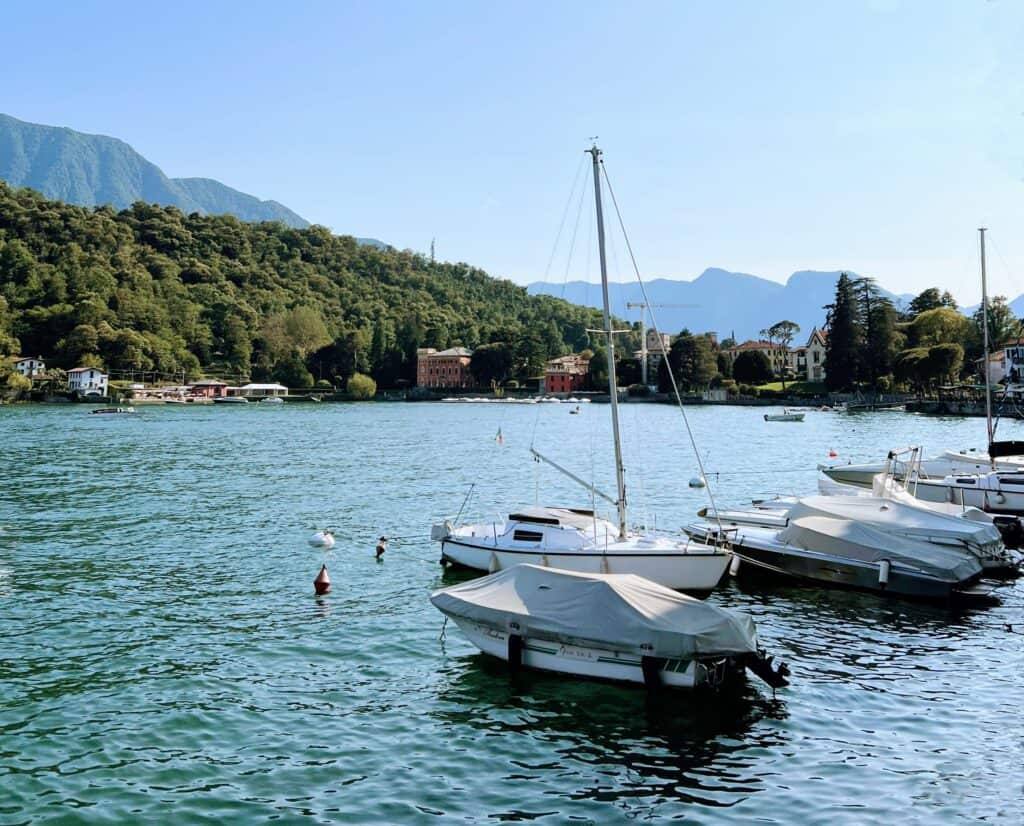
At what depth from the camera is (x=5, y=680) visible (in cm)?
1623

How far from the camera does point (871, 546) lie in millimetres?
23344

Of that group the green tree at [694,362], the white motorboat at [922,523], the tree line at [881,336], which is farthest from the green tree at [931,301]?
the white motorboat at [922,523]

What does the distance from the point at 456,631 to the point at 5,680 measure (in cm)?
902

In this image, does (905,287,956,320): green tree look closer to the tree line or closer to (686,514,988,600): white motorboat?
the tree line

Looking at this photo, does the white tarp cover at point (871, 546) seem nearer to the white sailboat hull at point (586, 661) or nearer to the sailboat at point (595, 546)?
the sailboat at point (595, 546)

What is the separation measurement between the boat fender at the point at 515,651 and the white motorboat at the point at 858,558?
9191 millimetres

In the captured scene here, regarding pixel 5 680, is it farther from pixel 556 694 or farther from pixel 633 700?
pixel 633 700

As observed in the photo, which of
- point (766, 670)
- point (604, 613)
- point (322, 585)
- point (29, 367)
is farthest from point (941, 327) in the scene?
point (29, 367)

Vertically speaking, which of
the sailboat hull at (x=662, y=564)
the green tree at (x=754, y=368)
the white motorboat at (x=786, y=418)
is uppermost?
the green tree at (x=754, y=368)

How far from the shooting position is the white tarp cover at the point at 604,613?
1502cm

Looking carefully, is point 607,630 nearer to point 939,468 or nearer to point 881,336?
point 939,468

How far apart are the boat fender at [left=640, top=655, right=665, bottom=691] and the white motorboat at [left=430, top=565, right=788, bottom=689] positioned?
0.02 m

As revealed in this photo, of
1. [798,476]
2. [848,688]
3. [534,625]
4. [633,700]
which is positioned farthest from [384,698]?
[798,476]

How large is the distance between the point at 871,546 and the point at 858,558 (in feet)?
1.61
